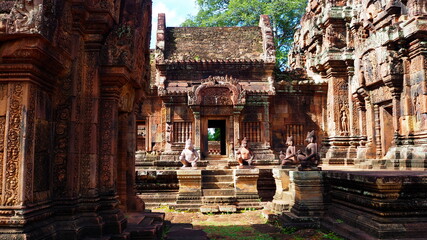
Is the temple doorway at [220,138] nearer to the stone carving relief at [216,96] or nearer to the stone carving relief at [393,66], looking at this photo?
the stone carving relief at [216,96]

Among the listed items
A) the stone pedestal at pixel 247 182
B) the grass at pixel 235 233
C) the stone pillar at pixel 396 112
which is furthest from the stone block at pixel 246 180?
the stone pillar at pixel 396 112

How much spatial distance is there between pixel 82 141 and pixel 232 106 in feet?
40.3

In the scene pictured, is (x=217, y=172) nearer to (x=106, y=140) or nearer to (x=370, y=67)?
(x=370, y=67)

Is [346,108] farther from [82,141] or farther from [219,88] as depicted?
[82,141]

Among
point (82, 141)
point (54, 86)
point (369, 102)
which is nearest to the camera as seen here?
point (54, 86)

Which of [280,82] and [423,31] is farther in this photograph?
[280,82]

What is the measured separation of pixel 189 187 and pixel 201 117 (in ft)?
18.7

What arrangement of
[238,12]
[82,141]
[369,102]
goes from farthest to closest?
[238,12]
[369,102]
[82,141]

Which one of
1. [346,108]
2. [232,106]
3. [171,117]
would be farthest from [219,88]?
[346,108]

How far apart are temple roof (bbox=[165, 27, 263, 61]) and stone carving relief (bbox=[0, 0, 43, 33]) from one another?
14010 millimetres

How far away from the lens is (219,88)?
54.3 feet

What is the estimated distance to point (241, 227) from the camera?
8.30m

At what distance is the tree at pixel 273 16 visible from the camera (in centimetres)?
2728

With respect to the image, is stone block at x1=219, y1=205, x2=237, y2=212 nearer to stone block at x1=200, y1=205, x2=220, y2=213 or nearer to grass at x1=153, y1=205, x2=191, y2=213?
stone block at x1=200, y1=205, x2=220, y2=213
